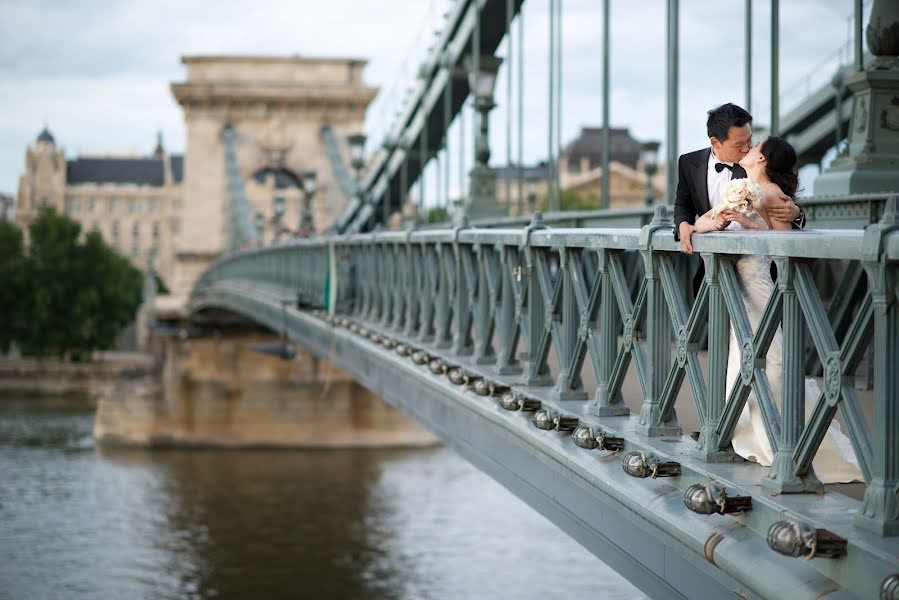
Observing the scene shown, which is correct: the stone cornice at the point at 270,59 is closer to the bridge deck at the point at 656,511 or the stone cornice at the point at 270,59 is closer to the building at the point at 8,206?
the bridge deck at the point at 656,511

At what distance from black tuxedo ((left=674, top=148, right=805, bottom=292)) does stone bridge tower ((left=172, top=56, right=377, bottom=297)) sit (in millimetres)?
49451

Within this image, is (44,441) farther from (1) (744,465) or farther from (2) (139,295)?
(2) (139,295)

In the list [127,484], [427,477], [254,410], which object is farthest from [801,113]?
[254,410]

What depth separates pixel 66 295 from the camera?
6888cm

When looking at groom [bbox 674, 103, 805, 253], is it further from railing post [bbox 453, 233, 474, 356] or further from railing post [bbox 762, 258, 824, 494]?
railing post [bbox 453, 233, 474, 356]

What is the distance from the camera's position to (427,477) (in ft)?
113

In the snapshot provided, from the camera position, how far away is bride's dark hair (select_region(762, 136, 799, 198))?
4855mm

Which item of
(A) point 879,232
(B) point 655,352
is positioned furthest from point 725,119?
(A) point 879,232

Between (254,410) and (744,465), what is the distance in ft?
121

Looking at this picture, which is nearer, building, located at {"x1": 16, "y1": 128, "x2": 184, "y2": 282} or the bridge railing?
the bridge railing

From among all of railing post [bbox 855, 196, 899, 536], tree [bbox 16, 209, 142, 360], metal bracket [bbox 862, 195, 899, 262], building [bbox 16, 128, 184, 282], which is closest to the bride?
railing post [bbox 855, 196, 899, 536]

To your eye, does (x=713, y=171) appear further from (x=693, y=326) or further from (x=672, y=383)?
(x=672, y=383)

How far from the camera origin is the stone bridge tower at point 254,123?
54.8m

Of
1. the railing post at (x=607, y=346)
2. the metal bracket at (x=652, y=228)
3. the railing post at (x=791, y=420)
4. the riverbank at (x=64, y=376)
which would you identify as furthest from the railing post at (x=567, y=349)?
the riverbank at (x=64, y=376)
